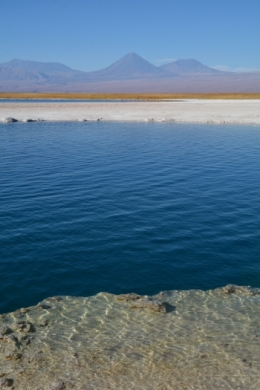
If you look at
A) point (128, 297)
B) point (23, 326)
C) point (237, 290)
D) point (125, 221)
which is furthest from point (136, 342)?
point (125, 221)

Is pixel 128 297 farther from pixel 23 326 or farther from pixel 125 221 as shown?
pixel 125 221

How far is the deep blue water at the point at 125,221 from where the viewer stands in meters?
11.8

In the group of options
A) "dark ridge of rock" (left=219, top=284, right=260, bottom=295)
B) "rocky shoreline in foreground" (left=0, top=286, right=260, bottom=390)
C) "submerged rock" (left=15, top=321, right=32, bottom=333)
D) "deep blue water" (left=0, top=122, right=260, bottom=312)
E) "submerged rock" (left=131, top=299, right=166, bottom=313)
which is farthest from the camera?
"deep blue water" (left=0, top=122, right=260, bottom=312)

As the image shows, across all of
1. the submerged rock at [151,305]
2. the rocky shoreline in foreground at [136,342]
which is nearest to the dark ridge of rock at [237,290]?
the rocky shoreline in foreground at [136,342]

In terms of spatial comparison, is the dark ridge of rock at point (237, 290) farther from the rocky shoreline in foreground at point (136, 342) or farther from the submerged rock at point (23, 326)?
the submerged rock at point (23, 326)

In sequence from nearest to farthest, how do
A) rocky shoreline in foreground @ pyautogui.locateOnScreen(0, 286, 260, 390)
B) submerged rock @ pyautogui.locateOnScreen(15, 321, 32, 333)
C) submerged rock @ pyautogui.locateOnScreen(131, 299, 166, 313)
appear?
rocky shoreline in foreground @ pyautogui.locateOnScreen(0, 286, 260, 390), submerged rock @ pyautogui.locateOnScreen(15, 321, 32, 333), submerged rock @ pyautogui.locateOnScreen(131, 299, 166, 313)

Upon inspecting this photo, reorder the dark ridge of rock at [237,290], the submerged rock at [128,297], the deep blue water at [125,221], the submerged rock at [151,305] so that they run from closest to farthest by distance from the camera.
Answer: the submerged rock at [151,305] < the submerged rock at [128,297] < the dark ridge of rock at [237,290] < the deep blue water at [125,221]

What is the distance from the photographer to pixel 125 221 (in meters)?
15.7

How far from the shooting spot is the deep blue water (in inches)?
465

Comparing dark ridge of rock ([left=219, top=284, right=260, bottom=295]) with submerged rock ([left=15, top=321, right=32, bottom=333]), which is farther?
dark ridge of rock ([left=219, top=284, right=260, bottom=295])

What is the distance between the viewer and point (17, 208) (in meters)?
17.2

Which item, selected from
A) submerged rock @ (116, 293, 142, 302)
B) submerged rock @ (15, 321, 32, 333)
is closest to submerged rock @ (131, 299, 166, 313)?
submerged rock @ (116, 293, 142, 302)

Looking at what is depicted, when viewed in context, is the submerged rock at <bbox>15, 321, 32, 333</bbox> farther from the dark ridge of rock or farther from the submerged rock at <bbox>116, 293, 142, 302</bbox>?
the dark ridge of rock

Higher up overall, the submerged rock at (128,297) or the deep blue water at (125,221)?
the deep blue water at (125,221)
